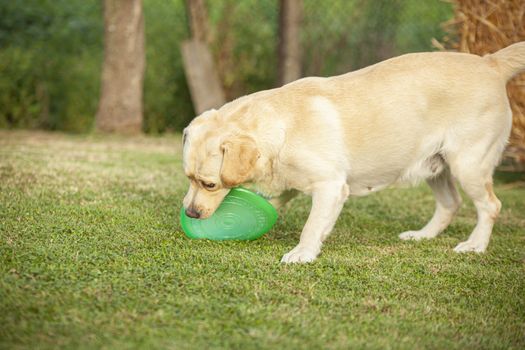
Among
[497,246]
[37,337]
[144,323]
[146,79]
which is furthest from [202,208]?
[146,79]

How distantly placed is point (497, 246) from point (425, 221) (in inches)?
36.0

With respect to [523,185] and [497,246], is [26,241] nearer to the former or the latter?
[497,246]

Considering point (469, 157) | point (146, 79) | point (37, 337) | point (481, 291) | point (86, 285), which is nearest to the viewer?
point (37, 337)

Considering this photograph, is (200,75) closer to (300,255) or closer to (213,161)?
(213,161)

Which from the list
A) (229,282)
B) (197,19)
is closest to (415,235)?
(229,282)

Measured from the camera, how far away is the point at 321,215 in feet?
13.5

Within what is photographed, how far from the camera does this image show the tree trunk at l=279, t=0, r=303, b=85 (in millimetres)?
9922

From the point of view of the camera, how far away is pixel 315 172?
13.4 ft

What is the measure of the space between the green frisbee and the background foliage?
6.32m

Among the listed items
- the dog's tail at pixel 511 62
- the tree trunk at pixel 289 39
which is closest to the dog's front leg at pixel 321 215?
the dog's tail at pixel 511 62

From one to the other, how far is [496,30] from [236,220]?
327 centimetres

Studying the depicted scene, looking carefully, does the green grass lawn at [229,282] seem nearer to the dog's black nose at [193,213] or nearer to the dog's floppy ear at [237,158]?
the dog's black nose at [193,213]

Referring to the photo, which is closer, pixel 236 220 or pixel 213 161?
pixel 213 161

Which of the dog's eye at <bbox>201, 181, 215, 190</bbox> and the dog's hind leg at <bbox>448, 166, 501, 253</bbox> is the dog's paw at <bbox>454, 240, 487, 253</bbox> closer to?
the dog's hind leg at <bbox>448, 166, 501, 253</bbox>
